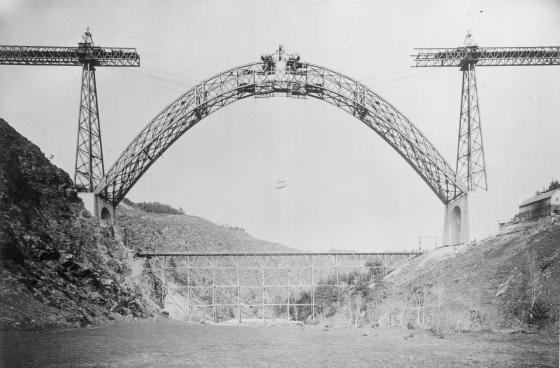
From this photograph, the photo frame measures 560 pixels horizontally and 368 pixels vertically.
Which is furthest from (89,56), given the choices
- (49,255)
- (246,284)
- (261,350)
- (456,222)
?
(246,284)

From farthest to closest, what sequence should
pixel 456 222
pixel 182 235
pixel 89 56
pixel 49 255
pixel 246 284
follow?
pixel 182 235 < pixel 246 284 < pixel 456 222 < pixel 89 56 < pixel 49 255

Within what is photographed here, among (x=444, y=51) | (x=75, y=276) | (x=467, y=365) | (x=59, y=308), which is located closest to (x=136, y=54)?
(x=75, y=276)

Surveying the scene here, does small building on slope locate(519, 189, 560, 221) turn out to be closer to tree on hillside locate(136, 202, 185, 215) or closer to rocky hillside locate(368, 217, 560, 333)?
rocky hillside locate(368, 217, 560, 333)

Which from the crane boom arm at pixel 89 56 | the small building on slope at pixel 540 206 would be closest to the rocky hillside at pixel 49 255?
the crane boom arm at pixel 89 56

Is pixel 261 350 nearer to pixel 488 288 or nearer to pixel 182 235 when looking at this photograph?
pixel 488 288

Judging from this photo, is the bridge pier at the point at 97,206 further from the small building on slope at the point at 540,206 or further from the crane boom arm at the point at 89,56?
the small building on slope at the point at 540,206

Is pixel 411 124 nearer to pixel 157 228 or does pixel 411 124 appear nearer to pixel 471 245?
pixel 471 245
